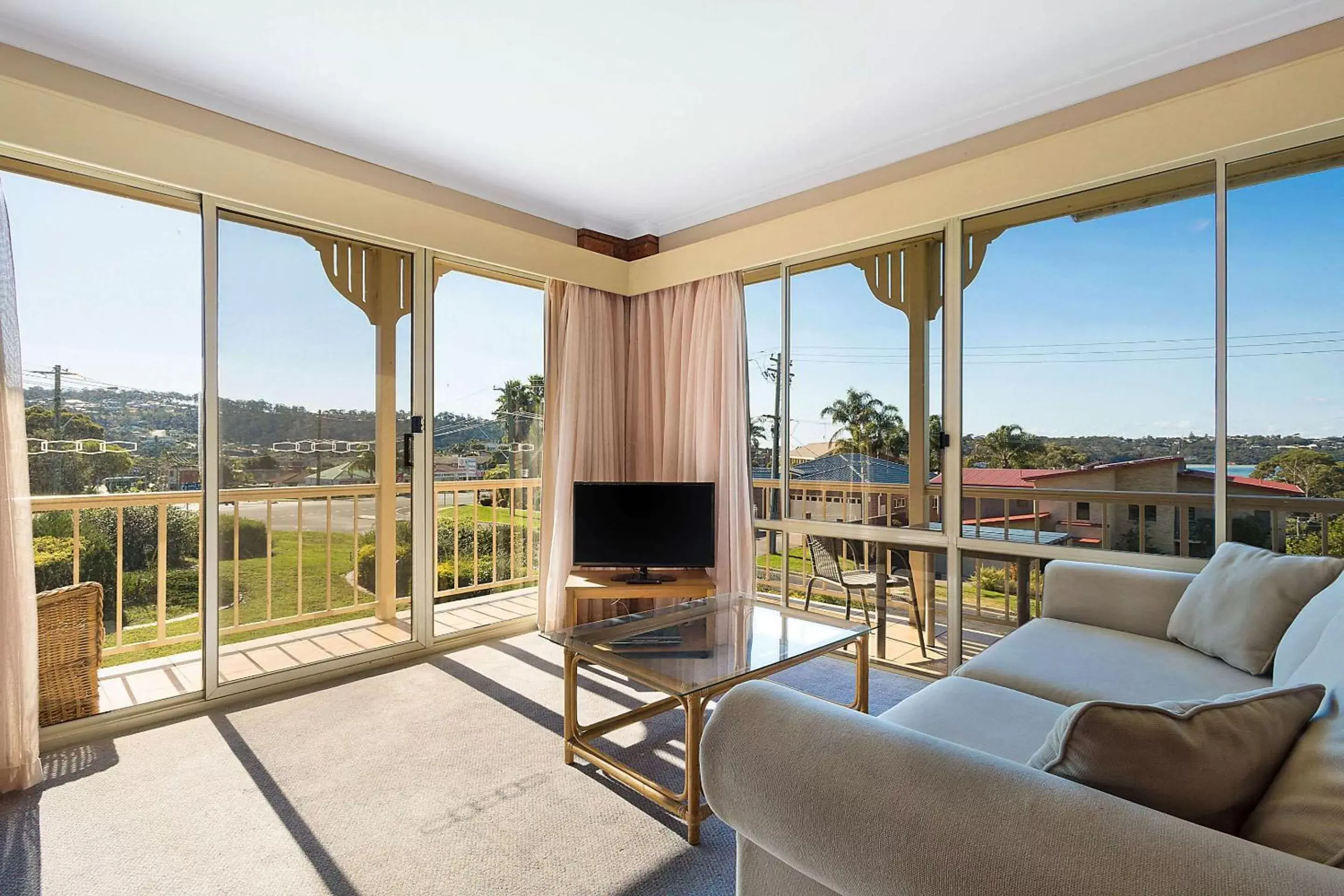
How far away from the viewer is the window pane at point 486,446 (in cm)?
359

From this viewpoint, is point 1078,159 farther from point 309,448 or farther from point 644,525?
point 309,448

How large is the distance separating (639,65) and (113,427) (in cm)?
253

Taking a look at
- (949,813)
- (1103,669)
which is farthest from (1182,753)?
(1103,669)

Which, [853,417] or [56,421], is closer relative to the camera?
[56,421]

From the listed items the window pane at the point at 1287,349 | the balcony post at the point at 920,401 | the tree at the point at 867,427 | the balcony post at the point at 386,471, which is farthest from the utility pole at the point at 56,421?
the window pane at the point at 1287,349

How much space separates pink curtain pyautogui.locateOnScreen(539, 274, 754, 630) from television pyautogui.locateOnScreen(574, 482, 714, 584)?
0.16 metres

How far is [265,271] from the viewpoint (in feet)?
9.59

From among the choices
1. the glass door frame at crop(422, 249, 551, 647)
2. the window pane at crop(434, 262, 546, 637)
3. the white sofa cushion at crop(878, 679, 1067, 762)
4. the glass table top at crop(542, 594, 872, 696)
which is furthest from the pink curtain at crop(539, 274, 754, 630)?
the white sofa cushion at crop(878, 679, 1067, 762)

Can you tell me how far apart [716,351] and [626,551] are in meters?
1.26

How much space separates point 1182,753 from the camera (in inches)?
35.2

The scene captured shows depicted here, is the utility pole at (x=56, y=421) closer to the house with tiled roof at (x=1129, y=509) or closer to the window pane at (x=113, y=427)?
the window pane at (x=113, y=427)

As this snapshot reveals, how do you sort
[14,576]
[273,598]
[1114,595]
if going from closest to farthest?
[14,576]
[1114,595]
[273,598]

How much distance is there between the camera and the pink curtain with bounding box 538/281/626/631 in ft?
12.6

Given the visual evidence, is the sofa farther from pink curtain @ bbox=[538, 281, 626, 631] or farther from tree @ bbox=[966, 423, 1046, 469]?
pink curtain @ bbox=[538, 281, 626, 631]
